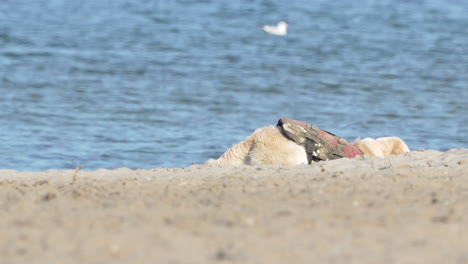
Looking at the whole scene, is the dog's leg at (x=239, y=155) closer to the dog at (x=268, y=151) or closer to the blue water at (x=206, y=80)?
the dog at (x=268, y=151)

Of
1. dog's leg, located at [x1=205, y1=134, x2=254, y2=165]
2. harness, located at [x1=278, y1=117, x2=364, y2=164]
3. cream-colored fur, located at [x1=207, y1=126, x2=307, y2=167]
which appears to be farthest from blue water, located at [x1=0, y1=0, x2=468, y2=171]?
harness, located at [x1=278, y1=117, x2=364, y2=164]

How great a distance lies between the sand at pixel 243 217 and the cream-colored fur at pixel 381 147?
1.14 m

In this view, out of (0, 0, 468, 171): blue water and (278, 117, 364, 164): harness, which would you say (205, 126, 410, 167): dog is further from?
(0, 0, 468, 171): blue water

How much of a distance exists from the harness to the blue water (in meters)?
2.13

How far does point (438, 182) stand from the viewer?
22.4 ft

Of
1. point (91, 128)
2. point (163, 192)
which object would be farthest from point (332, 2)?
point (163, 192)

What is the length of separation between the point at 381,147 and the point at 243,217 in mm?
4078

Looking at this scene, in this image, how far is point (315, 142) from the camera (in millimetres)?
8414

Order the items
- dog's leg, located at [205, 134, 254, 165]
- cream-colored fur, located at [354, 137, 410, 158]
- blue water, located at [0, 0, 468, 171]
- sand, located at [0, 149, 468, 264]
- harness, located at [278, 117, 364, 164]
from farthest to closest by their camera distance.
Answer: blue water, located at [0, 0, 468, 171]
cream-colored fur, located at [354, 137, 410, 158]
dog's leg, located at [205, 134, 254, 165]
harness, located at [278, 117, 364, 164]
sand, located at [0, 149, 468, 264]

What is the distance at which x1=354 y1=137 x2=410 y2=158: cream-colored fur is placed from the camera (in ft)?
29.1

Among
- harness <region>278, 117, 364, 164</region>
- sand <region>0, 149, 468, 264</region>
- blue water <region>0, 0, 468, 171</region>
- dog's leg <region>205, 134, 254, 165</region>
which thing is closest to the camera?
sand <region>0, 149, 468, 264</region>

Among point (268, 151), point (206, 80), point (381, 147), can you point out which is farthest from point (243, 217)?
point (206, 80)

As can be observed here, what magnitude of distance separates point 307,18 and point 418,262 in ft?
73.0

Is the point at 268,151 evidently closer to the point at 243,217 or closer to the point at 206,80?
the point at 243,217
